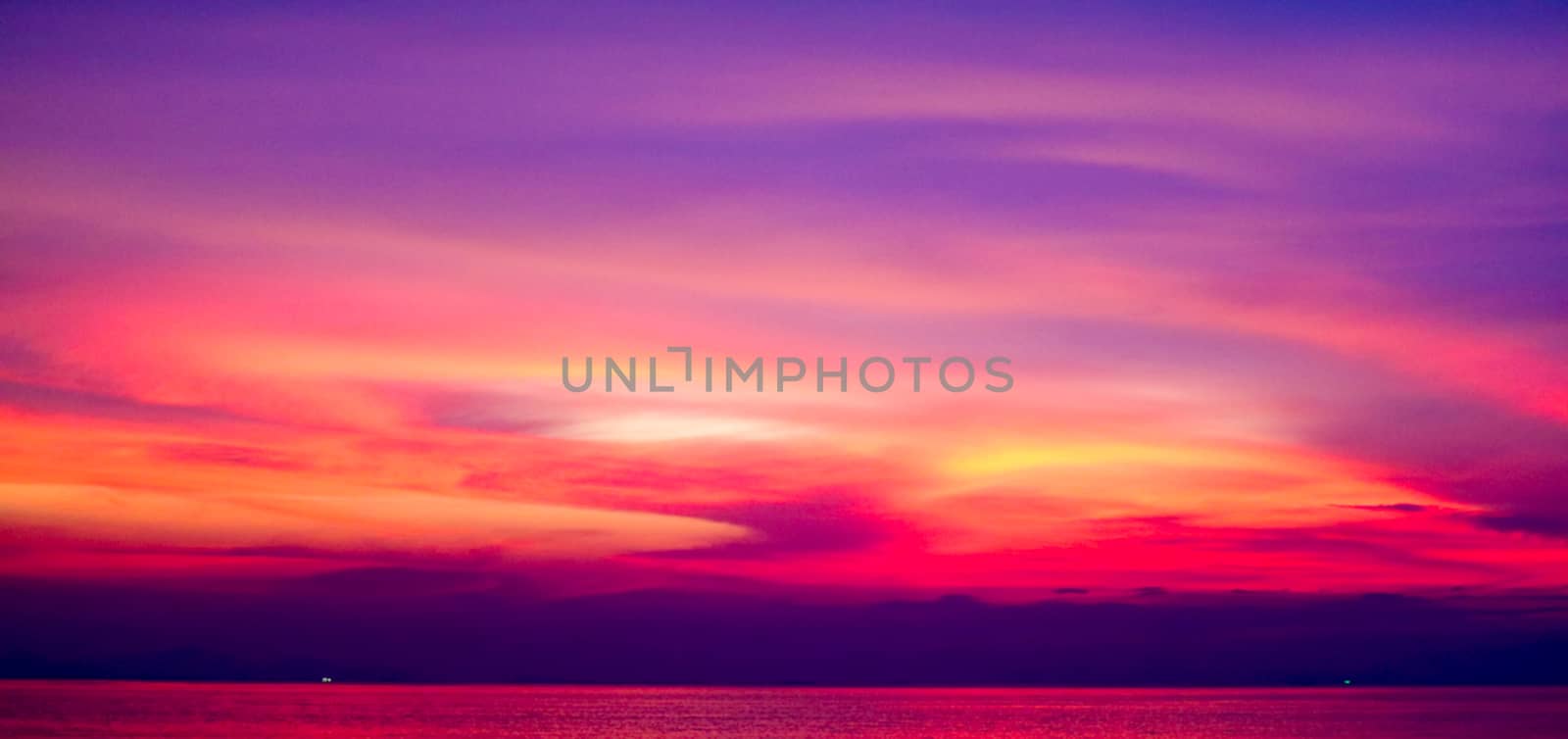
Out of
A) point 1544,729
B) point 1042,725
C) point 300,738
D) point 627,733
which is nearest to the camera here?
point 300,738

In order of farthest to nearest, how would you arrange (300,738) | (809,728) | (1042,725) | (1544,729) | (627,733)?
1. (1042,725)
2. (1544,729)
3. (809,728)
4. (627,733)
5. (300,738)

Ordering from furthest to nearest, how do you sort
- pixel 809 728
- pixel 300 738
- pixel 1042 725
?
pixel 1042 725 → pixel 809 728 → pixel 300 738

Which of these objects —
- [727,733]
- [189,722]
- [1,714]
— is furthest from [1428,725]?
[1,714]

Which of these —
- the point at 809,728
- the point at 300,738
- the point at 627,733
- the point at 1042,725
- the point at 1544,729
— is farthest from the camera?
the point at 1042,725

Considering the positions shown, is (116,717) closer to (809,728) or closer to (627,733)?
(627,733)

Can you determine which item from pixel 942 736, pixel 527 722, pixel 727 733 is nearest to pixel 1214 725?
pixel 942 736

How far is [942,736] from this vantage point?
151 m

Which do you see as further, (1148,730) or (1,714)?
(1,714)

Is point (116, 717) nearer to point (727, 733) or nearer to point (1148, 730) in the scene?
point (727, 733)

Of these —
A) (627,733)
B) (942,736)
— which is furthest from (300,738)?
(942,736)

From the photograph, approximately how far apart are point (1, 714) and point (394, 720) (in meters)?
48.6

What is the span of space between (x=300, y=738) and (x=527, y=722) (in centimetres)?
4425

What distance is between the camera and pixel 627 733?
148 meters

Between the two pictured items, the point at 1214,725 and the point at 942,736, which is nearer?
the point at 942,736
